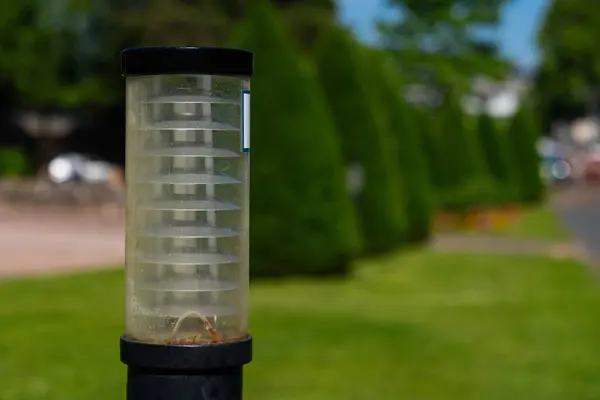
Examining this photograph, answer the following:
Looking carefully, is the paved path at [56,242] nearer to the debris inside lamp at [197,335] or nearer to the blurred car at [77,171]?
the debris inside lamp at [197,335]

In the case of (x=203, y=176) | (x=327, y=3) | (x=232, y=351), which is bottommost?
(x=232, y=351)

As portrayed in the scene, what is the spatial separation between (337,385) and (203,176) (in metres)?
4.66

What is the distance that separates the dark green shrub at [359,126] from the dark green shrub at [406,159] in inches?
104

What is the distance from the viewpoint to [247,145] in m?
3.04

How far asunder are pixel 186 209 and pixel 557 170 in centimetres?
6620

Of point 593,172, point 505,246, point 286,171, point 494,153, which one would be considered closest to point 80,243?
point 505,246

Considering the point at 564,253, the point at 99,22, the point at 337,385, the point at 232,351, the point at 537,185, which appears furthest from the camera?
the point at 99,22

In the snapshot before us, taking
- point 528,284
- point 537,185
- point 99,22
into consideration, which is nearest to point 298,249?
point 528,284

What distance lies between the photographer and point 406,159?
20469 mm

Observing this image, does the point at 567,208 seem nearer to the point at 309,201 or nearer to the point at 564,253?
the point at 564,253

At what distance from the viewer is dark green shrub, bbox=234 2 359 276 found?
44.7 ft

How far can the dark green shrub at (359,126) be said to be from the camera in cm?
1686

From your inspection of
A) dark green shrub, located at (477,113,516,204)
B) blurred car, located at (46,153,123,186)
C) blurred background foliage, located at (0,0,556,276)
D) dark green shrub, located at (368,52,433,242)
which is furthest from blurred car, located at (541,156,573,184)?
dark green shrub, located at (368,52,433,242)

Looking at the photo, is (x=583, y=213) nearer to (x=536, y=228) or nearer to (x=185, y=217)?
(x=536, y=228)
